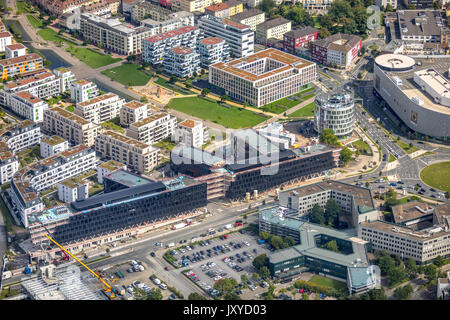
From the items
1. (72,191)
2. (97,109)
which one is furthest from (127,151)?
(97,109)

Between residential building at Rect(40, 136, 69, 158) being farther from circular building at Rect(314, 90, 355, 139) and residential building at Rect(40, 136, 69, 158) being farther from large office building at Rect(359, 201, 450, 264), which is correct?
large office building at Rect(359, 201, 450, 264)

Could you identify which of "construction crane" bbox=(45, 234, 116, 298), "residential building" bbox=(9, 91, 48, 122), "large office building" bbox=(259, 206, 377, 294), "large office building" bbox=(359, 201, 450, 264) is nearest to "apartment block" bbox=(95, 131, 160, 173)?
"residential building" bbox=(9, 91, 48, 122)

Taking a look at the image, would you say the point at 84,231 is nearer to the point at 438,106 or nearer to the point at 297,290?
the point at 297,290

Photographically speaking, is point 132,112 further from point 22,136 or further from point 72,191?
point 72,191
